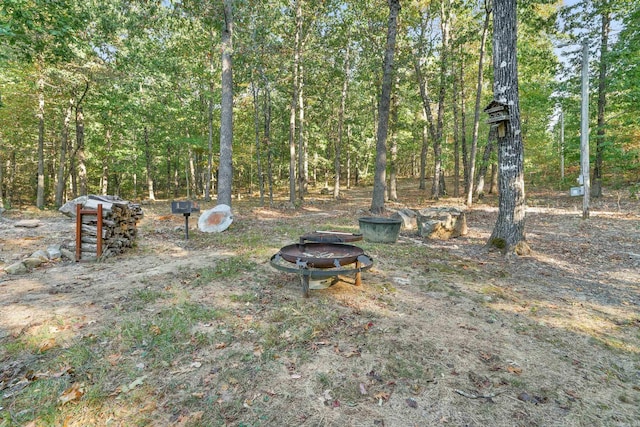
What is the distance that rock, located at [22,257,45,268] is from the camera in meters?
5.54

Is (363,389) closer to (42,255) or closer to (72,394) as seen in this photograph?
(72,394)

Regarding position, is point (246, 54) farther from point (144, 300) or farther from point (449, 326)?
point (449, 326)

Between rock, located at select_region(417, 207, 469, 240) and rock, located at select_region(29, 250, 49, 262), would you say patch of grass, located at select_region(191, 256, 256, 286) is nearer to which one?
rock, located at select_region(29, 250, 49, 262)

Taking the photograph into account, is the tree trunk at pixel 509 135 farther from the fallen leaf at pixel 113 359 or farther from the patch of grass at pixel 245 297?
the fallen leaf at pixel 113 359

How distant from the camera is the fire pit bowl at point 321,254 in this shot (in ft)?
14.0

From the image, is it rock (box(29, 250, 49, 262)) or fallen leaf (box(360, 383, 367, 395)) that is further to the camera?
rock (box(29, 250, 49, 262))

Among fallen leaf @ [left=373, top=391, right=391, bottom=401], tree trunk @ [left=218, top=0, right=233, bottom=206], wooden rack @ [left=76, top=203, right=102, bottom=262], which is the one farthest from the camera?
tree trunk @ [left=218, top=0, right=233, bottom=206]

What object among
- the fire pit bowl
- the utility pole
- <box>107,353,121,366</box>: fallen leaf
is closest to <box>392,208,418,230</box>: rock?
the fire pit bowl

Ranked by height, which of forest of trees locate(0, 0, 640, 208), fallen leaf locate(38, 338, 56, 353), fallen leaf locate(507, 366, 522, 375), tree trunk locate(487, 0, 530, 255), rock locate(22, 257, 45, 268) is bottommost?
fallen leaf locate(507, 366, 522, 375)

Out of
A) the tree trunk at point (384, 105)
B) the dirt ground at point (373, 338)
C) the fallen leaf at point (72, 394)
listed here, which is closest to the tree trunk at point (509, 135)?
the dirt ground at point (373, 338)

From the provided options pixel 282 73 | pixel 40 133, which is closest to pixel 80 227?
pixel 282 73

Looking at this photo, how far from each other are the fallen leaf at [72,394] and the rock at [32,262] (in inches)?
181

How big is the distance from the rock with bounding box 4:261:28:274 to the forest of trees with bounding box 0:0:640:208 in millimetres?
5724

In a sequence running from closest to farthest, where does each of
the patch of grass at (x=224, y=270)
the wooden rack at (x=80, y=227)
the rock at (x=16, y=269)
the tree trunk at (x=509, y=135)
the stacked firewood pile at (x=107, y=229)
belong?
the patch of grass at (x=224, y=270) → the rock at (x=16, y=269) → the wooden rack at (x=80, y=227) → the stacked firewood pile at (x=107, y=229) → the tree trunk at (x=509, y=135)
